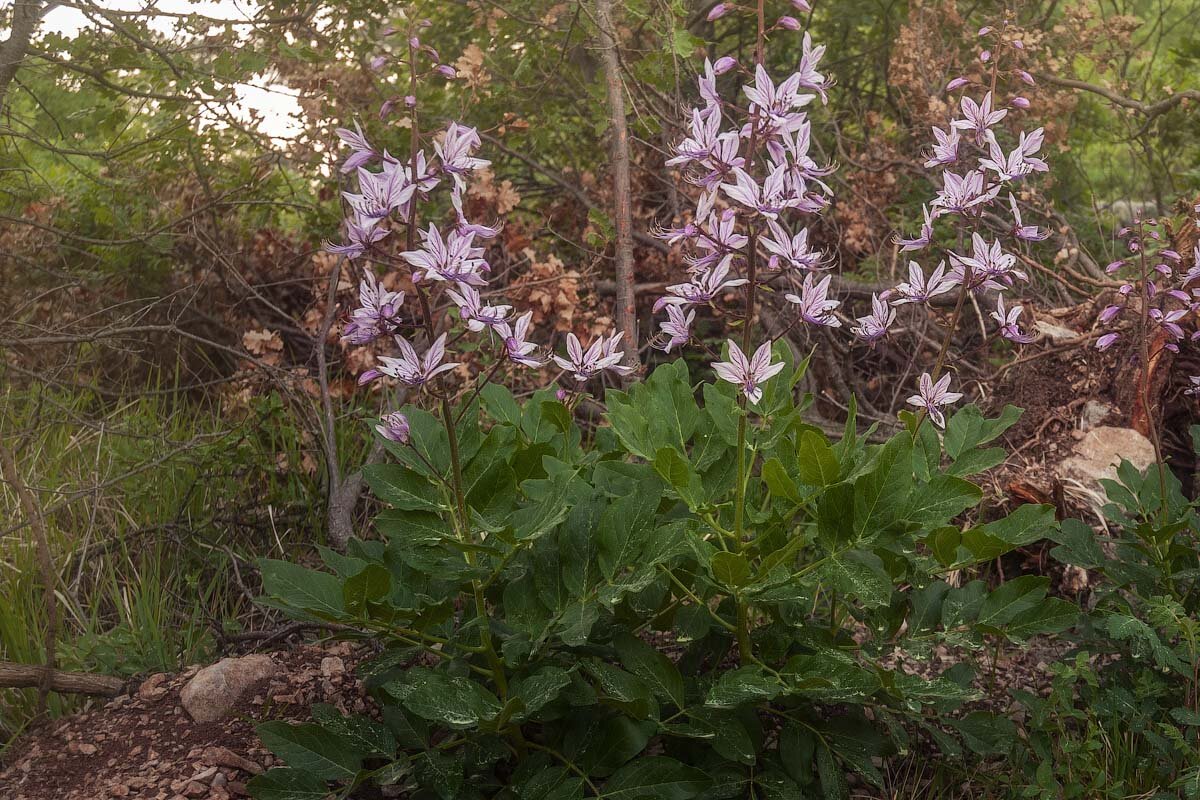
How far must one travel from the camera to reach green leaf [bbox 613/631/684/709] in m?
2.46

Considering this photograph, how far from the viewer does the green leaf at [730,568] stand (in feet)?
7.30

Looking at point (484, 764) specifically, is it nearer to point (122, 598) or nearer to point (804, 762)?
point (804, 762)

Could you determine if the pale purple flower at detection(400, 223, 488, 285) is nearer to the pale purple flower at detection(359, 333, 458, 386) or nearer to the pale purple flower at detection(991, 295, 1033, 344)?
the pale purple flower at detection(359, 333, 458, 386)

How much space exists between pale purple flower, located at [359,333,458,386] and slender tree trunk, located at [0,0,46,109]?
227 cm

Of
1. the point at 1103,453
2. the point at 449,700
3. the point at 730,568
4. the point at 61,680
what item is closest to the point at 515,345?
the point at 730,568

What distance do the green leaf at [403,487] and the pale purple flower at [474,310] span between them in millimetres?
453

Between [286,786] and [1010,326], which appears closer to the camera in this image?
[286,786]

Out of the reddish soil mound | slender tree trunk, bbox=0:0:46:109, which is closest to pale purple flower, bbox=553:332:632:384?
the reddish soil mound

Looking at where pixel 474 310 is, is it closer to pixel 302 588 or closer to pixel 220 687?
pixel 302 588

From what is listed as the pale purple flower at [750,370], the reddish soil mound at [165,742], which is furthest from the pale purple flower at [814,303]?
the reddish soil mound at [165,742]

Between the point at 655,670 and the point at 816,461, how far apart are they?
1.94 ft

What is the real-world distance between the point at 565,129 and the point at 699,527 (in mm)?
3888

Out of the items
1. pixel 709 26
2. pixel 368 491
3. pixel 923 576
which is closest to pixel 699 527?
pixel 923 576

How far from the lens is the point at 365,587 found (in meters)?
2.20
